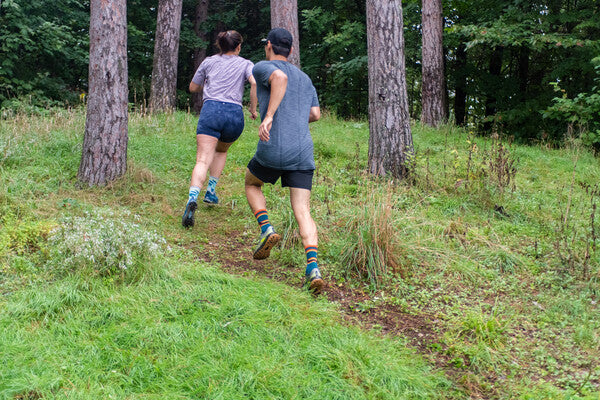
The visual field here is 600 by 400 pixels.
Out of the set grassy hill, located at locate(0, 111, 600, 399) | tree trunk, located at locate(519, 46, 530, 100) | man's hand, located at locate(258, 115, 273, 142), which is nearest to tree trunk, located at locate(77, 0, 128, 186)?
grassy hill, located at locate(0, 111, 600, 399)

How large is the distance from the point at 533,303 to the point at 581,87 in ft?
38.5

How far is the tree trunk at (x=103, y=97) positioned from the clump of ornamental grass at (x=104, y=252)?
7.82 feet

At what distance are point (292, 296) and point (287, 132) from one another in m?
1.38

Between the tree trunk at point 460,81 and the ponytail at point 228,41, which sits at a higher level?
the tree trunk at point 460,81

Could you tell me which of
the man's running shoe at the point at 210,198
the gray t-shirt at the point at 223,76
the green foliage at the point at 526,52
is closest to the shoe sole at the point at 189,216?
the man's running shoe at the point at 210,198

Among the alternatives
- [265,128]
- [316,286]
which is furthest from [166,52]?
[316,286]

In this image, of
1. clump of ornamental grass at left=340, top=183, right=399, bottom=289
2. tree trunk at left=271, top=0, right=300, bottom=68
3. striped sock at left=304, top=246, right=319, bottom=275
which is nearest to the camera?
striped sock at left=304, top=246, right=319, bottom=275

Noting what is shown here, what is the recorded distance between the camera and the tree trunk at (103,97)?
6.54m

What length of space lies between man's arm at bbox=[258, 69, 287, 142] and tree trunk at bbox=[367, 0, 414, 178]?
3443 millimetres

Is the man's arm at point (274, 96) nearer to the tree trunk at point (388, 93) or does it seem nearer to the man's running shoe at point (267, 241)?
the man's running shoe at point (267, 241)

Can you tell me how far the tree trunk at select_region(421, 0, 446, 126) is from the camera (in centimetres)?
1207

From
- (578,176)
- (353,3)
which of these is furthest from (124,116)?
(353,3)

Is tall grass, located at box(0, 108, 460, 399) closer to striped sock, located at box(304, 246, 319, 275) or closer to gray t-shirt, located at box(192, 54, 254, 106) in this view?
striped sock, located at box(304, 246, 319, 275)

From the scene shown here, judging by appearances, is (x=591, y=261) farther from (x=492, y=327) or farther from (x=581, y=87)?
(x=581, y=87)
